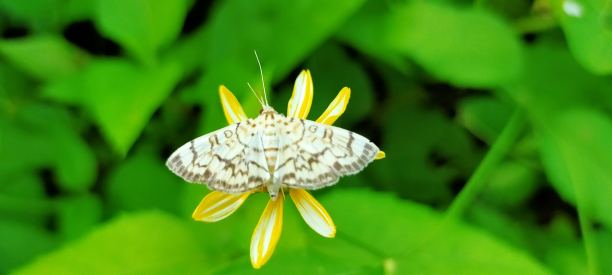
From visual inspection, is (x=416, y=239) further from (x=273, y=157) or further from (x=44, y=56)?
(x=44, y=56)

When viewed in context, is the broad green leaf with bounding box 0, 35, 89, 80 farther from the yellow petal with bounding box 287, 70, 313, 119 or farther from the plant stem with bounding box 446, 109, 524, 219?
the plant stem with bounding box 446, 109, 524, 219

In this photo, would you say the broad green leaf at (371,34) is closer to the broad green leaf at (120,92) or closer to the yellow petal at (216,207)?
the broad green leaf at (120,92)

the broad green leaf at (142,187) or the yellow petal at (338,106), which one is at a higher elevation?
the yellow petal at (338,106)

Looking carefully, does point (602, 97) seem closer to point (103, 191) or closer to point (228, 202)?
point (228, 202)

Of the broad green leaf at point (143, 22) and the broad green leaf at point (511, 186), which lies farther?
the broad green leaf at point (511, 186)

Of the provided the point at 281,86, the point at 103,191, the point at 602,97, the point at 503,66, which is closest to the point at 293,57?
the point at 281,86

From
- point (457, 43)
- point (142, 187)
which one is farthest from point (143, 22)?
point (457, 43)

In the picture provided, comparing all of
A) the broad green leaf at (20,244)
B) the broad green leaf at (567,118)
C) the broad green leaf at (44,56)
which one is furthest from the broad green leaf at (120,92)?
the broad green leaf at (567,118)
